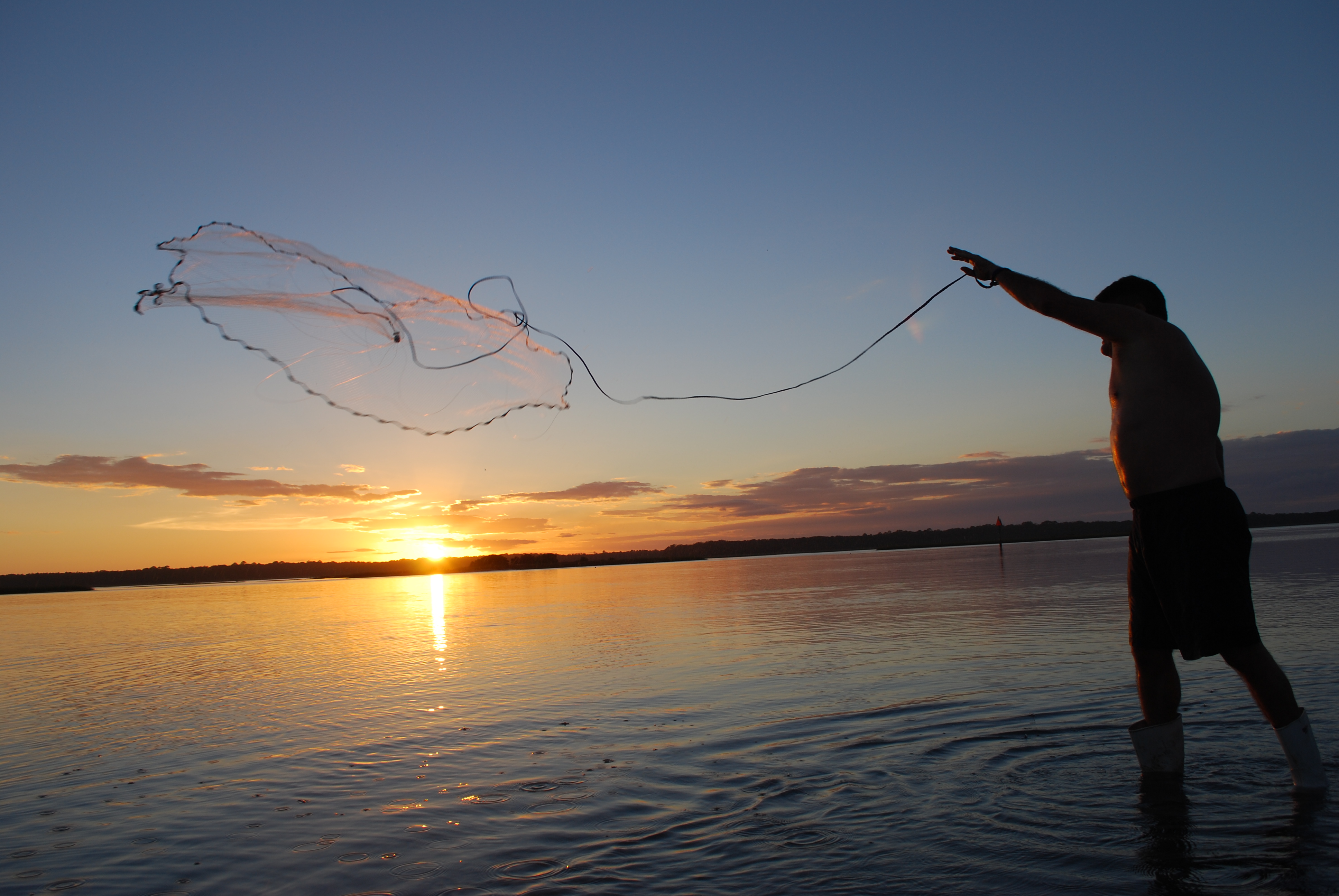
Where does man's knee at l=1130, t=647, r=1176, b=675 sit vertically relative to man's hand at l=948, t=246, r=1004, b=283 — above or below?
below

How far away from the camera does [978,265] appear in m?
4.47

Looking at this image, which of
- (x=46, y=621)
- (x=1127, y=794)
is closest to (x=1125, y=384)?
(x=1127, y=794)

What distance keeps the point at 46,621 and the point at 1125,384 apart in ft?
122

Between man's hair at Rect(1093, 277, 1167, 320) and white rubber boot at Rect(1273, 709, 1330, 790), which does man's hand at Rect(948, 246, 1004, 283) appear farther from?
white rubber boot at Rect(1273, 709, 1330, 790)

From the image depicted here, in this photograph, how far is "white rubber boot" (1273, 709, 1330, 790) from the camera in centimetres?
395

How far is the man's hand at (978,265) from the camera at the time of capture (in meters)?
4.40

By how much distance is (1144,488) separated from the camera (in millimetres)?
4180

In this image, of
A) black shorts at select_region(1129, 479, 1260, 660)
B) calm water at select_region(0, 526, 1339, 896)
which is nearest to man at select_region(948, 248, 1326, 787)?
black shorts at select_region(1129, 479, 1260, 660)

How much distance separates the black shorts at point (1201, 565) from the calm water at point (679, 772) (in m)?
0.86

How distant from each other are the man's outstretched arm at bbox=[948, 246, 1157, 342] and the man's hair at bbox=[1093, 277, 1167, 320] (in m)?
0.21

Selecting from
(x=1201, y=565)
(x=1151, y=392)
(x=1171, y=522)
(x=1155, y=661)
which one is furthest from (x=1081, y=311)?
(x=1155, y=661)

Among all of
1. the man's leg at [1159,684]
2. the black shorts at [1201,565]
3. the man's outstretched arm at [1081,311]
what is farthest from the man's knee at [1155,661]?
the man's outstretched arm at [1081,311]

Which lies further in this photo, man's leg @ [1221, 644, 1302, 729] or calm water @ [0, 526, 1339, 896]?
man's leg @ [1221, 644, 1302, 729]

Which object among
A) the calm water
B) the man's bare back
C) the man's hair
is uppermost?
the man's hair
